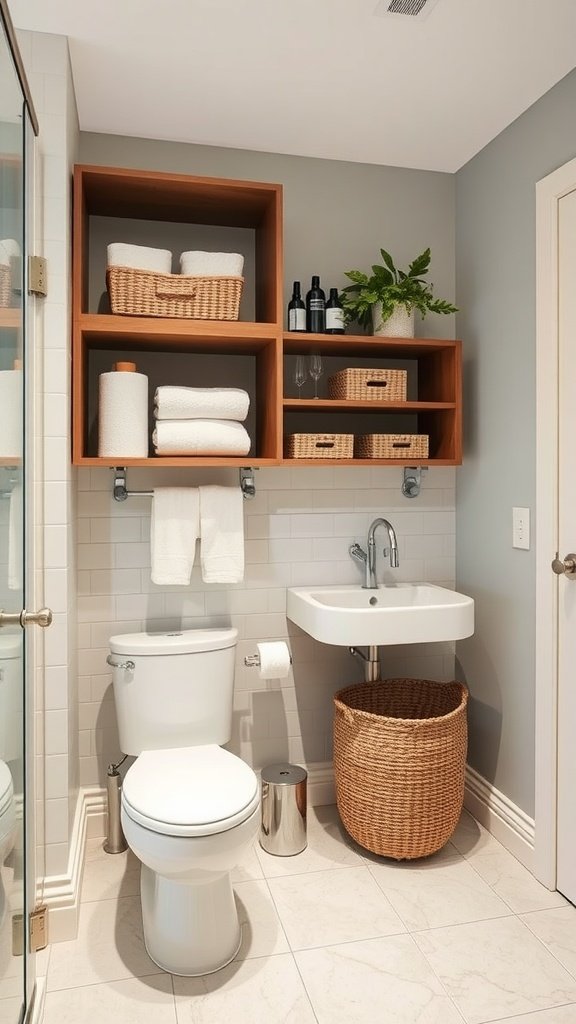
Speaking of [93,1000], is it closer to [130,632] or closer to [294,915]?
[294,915]

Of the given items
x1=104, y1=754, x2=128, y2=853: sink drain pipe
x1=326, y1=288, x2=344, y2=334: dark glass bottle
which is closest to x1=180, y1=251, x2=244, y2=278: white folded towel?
x1=326, y1=288, x2=344, y2=334: dark glass bottle

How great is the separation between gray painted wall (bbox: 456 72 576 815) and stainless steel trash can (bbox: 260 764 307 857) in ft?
2.34

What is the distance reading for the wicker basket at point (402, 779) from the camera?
223 centimetres

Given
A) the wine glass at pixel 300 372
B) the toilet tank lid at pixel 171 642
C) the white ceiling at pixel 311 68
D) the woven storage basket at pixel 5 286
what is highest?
the white ceiling at pixel 311 68

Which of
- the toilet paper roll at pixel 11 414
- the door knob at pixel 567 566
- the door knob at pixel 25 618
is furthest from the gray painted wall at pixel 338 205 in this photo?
the door knob at pixel 25 618

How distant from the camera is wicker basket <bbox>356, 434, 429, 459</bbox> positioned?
2.48 m

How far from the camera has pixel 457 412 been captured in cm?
253

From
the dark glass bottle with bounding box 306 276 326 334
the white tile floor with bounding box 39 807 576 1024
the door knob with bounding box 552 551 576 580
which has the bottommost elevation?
the white tile floor with bounding box 39 807 576 1024

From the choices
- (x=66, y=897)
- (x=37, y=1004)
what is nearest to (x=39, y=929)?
(x=66, y=897)

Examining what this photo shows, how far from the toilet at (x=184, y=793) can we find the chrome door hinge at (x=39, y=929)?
26cm

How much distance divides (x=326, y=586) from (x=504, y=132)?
169cm

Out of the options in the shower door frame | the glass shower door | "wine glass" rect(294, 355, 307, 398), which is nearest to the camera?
the glass shower door

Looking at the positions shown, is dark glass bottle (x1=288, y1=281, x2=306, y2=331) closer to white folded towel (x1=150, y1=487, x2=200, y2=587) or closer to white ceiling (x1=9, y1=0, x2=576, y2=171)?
white ceiling (x1=9, y1=0, x2=576, y2=171)

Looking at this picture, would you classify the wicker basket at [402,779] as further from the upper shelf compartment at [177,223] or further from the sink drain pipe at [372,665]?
the upper shelf compartment at [177,223]
